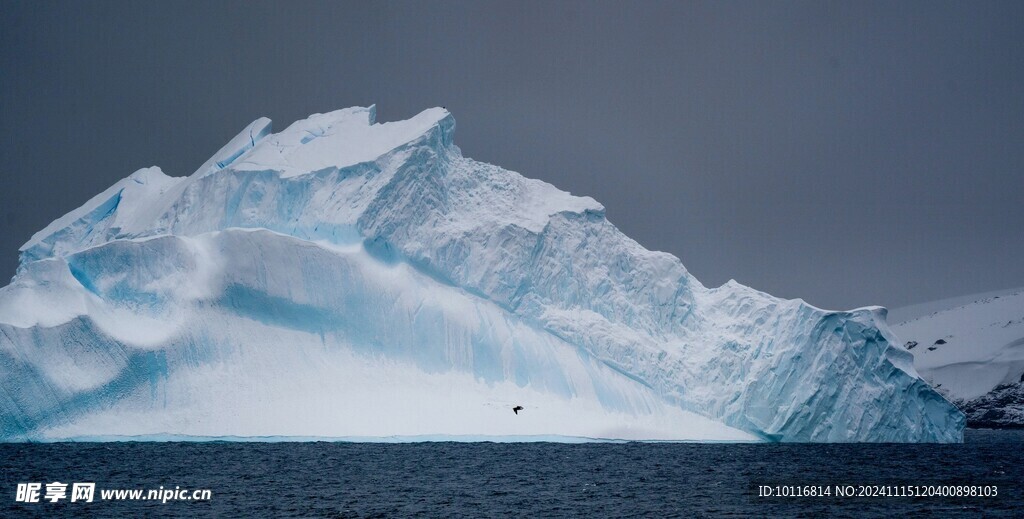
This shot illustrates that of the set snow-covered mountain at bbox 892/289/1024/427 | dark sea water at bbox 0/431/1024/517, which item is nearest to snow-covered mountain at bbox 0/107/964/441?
dark sea water at bbox 0/431/1024/517

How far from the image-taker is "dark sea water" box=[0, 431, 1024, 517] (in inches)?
630

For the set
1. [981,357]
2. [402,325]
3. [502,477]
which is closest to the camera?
[502,477]

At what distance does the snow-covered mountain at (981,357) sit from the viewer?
156 ft

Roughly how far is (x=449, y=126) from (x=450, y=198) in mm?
2635

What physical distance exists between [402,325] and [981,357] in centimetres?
3350

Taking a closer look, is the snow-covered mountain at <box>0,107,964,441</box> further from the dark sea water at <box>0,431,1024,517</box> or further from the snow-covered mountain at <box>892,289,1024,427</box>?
the snow-covered mountain at <box>892,289,1024,427</box>

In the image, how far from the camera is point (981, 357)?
163 ft

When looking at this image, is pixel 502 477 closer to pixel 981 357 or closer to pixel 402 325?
pixel 402 325

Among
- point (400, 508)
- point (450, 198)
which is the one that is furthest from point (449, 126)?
point (400, 508)

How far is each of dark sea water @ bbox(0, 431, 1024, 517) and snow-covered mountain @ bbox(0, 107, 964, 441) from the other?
39.7 inches

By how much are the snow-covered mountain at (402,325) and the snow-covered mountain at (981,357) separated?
1990cm

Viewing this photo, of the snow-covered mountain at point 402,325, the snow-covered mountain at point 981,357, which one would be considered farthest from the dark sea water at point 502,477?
the snow-covered mountain at point 981,357

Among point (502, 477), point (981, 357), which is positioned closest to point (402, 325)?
point (502, 477)

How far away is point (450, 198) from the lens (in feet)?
101
